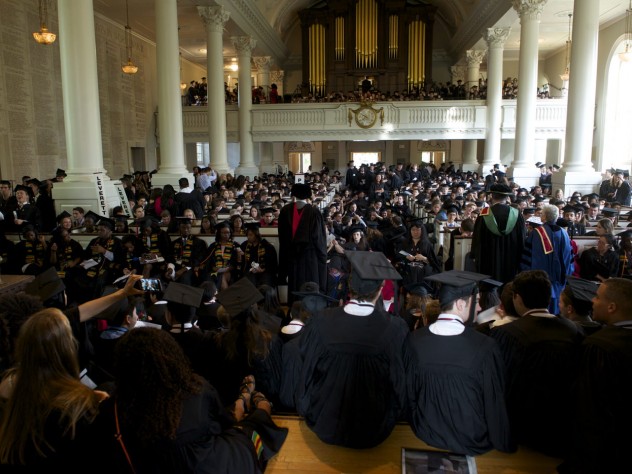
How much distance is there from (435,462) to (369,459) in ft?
1.16

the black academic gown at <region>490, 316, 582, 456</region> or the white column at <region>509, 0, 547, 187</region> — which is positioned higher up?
the white column at <region>509, 0, 547, 187</region>

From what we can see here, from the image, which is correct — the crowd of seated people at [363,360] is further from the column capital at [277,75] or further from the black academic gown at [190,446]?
the column capital at [277,75]

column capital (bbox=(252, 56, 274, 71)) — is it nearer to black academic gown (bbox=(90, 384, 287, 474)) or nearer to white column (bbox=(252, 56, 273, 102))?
white column (bbox=(252, 56, 273, 102))

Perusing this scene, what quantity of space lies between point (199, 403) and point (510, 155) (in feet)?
85.9

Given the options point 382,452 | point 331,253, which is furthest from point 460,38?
point 382,452

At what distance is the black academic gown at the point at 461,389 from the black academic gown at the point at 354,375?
0.12m

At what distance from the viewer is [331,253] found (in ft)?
25.7

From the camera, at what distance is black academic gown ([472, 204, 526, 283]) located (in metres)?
6.46

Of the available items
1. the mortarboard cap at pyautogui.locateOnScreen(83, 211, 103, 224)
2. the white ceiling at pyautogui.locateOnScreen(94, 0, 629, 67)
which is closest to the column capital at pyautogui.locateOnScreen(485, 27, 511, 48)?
the white ceiling at pyautogui.locateOnScreen(94, 0, 629, 67)

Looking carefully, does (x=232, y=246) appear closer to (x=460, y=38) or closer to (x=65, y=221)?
(x=65, y=221)

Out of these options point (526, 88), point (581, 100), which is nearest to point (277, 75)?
point (526, 88)

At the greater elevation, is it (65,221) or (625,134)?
(625,134)

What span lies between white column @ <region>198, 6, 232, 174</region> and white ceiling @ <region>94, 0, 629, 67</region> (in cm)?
46

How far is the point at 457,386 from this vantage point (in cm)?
250
